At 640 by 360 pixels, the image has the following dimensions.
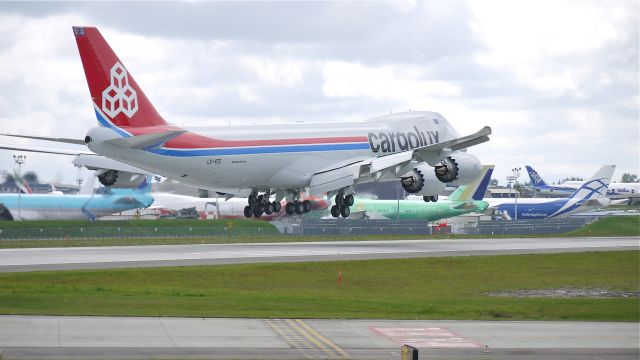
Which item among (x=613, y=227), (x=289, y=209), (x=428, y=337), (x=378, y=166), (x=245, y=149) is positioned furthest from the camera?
(x=613, y=227)

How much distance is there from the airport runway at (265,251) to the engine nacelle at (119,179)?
420 centimetres

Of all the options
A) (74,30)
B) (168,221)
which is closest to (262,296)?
(74,30)

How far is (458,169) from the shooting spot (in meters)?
68.1

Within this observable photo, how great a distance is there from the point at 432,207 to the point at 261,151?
60108mm

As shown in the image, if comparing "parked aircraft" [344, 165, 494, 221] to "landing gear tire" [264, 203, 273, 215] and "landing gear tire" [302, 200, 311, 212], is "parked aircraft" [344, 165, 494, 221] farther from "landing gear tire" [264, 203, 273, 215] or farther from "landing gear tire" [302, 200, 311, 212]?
"landing gear tire" [264, 203, 273, 215]

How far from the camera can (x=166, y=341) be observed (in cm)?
2541

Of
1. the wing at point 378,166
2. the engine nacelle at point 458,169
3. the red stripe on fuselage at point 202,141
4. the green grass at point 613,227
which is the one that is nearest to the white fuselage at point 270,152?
the red stripe on fuselage at point 202,141

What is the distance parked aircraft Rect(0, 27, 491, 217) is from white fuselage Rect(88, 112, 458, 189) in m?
0.06

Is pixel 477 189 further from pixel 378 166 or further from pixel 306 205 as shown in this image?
pixel 378 166

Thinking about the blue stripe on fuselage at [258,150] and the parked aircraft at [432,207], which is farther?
the parked aircraft at [432,207]

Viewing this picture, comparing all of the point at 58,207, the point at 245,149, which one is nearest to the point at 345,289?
the point at 245,149

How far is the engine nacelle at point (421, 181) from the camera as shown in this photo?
67.6 meters

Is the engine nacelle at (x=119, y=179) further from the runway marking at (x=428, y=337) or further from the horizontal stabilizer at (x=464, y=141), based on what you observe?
the runway marking at (x=428, y=337)

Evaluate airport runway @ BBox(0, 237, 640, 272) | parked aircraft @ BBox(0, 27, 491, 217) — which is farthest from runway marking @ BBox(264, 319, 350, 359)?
parked aircraft @ BBox(0, 27, 491, 217)
